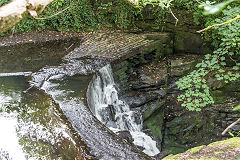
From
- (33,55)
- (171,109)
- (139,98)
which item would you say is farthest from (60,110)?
A: (171,109)

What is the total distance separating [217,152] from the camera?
2.31m

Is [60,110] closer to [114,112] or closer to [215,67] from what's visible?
[114,112]

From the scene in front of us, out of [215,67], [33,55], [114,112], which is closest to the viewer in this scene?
[215,67]

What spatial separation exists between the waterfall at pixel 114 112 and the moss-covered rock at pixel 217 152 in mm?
3255

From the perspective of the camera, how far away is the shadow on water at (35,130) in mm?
3281

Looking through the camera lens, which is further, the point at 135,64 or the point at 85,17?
the point at 85,17

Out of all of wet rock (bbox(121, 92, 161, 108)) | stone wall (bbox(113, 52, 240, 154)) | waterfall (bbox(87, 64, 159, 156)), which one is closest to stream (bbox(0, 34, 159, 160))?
waterfall (bbox(87, 64, 159, 156))

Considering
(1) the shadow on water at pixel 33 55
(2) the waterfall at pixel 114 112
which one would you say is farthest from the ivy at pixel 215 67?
(1) the shadow on water at pixel 33 55

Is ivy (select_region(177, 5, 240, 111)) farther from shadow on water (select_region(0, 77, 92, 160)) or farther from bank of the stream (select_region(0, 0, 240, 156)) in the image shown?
shadow on water (select_region(0, 77, 92, 160))

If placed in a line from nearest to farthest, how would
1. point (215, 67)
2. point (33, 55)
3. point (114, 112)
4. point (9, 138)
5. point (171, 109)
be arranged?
point (9, 138) < point (215, 67) < point (114, 112) < point (171, 109) < point (33, 55)

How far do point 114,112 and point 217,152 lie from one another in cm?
382

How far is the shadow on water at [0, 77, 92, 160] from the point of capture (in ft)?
10.8

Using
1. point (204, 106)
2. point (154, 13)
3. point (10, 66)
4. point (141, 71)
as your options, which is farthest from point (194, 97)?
point (10, 66)

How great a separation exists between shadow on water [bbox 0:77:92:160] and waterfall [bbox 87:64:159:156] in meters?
1.08
